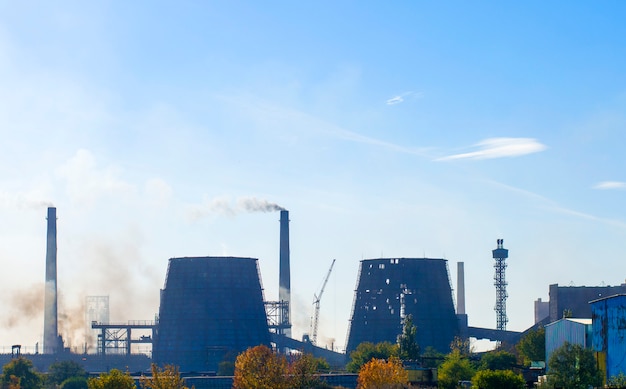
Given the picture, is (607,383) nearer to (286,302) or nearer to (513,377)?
(513,377)

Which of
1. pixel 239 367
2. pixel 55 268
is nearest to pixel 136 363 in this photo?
pixel 55 268

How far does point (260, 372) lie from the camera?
85.4 metres

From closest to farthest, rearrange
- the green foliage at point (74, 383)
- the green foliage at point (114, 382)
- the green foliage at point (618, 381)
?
the green foliage at point (618, 381), the green foliage at point (114, 382), the green foliage at point (74, 383)

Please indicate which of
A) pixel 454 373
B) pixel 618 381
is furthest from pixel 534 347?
pixel 618 381

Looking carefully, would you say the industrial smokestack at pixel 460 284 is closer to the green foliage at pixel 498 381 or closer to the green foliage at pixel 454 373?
the green foliage at pixel 454 373

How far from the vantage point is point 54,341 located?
533 ft

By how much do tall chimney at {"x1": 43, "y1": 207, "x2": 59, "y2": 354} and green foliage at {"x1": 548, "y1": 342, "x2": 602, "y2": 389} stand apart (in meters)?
93.7

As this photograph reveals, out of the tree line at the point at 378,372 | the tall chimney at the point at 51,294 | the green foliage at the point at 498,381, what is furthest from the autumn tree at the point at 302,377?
the tall chimney at the point at 51,294

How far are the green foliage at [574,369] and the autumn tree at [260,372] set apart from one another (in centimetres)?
2055

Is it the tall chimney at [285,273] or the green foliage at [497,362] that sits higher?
the tall chimney at [285,273]

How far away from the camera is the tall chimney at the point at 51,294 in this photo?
499 ft

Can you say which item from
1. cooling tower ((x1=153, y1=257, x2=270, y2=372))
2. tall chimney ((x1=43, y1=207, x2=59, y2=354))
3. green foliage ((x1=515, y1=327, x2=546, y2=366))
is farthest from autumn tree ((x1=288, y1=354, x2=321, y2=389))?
tall chimney ((x1=43, y1=207, x2=59, y2=354))

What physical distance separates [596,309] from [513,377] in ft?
28.1

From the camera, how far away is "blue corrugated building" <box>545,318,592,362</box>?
78.2 meters
